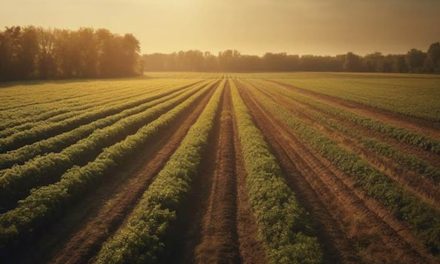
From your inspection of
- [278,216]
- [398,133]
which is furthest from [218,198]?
[398,133]

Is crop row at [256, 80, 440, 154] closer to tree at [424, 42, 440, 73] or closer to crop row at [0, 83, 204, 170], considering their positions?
crop row at [0, 83, 204, 170]

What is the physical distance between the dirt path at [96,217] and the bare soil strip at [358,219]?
7.93m

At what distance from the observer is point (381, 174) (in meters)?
15.7

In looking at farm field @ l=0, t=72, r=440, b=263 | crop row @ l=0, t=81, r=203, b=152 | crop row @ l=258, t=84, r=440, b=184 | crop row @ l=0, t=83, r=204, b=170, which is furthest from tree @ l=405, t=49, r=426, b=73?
crop row @ l=0, t=83, r=204, b=170

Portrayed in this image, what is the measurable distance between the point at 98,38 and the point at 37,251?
120 meters

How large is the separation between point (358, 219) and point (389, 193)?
8.39 ft

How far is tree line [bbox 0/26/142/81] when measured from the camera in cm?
8169

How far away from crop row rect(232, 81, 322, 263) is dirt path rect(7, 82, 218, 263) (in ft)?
17.3

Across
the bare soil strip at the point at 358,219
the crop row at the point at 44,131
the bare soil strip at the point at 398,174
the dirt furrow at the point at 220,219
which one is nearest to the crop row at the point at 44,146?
the crop row at the point at 44,131

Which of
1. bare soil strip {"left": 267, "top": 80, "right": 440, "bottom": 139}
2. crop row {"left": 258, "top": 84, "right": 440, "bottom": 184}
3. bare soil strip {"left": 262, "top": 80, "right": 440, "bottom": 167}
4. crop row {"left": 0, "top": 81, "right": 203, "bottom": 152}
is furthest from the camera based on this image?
bare soil strip {"left": 267, "top": 80, "right": 440, "bottom": 139}

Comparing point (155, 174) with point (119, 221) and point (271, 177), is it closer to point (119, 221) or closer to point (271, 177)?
point (119, 221)

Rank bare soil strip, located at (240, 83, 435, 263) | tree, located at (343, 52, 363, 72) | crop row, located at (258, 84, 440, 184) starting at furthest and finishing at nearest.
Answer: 1. tree, located at (343, 52, 363, 72)
2. crop row, located at (258, 84, 440, 184)
3. bare soil strip, located at (240, 83, 435, 263)

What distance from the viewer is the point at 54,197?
489 inches

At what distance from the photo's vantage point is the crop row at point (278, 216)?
9531 millimetres
